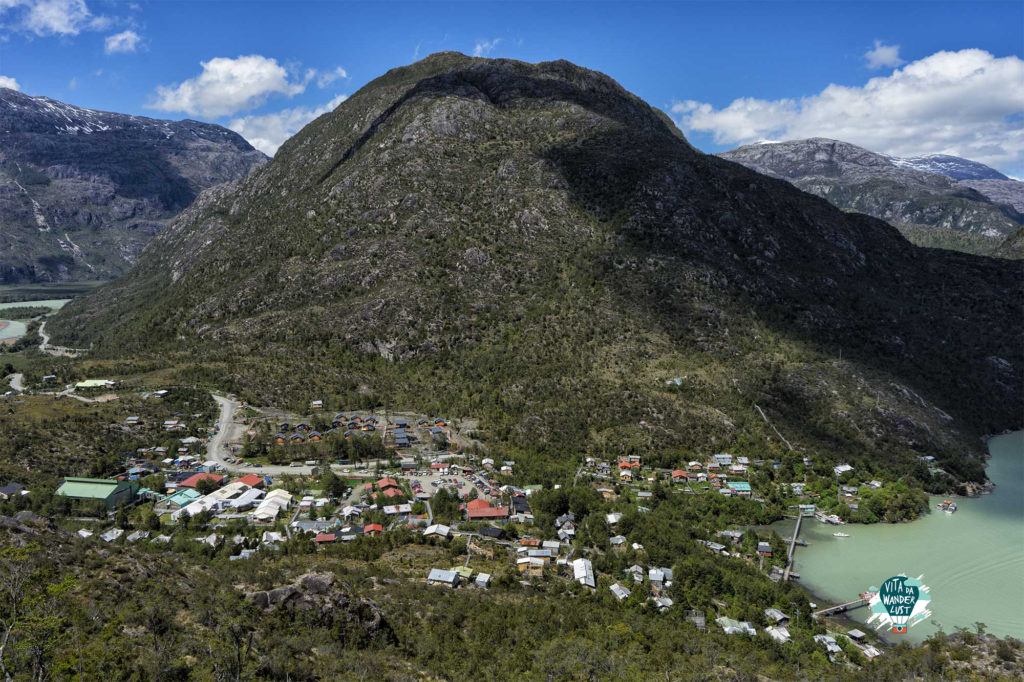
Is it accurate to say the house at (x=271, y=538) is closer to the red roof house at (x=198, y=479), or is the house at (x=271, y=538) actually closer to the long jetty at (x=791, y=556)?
the red roof house at (x=198, y=479)

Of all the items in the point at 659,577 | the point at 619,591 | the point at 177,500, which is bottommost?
the point at 659,577

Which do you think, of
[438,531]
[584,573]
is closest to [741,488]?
[584,573]

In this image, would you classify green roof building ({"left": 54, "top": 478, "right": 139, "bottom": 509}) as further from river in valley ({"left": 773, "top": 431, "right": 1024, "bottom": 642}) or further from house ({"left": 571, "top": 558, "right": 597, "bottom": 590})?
river in valley ({"left": 773, "top": 431, "right": 1024, "bottom": 642})

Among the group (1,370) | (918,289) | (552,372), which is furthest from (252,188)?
(918,289)

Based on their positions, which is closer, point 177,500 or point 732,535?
point 732,535

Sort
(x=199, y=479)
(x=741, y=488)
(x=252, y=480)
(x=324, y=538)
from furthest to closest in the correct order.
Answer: (x=741, y=488) → (x=252, y=480) → (x=199, y=479) → (x=324, y=538)

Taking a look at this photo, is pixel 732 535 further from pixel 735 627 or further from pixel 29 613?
pixel 29 613

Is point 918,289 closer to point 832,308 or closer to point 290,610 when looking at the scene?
point 832,308
